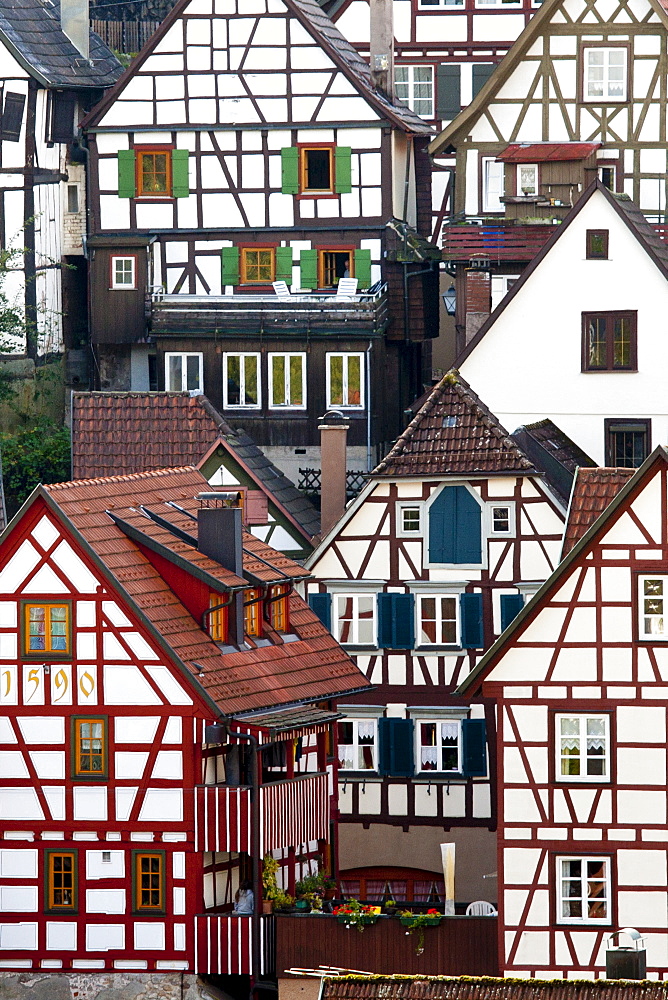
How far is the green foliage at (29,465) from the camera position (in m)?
66.4

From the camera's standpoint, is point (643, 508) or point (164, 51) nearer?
point (643, 508)

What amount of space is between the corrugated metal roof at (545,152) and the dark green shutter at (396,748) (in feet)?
51.2

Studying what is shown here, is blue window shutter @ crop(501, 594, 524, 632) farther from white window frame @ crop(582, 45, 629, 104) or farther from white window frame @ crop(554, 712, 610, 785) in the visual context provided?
white window frame @ crop(582, 45, 629, 104)

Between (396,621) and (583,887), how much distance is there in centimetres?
1092

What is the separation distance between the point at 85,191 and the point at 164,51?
5.06 meters

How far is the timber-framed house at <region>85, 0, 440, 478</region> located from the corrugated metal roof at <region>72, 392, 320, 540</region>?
4805 mm

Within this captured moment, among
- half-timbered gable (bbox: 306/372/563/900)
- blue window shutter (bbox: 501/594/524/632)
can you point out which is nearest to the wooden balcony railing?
half-timbered gable (bbox: 306/372/563/900)

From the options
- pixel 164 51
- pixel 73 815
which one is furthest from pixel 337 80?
pixel 73 815

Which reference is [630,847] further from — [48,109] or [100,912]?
[48,109]

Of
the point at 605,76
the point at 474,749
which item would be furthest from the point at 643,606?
the point at 605,76

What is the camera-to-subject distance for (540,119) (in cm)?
6581

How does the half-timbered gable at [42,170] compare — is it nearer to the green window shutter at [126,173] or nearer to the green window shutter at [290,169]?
the green window shutter at [126,173]

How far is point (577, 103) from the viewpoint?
216 ft

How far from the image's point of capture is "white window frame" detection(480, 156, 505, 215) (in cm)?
6612
